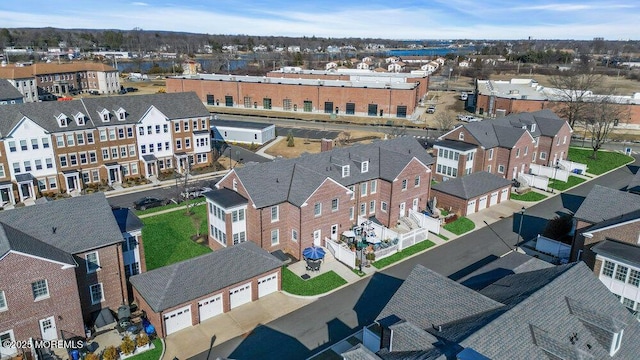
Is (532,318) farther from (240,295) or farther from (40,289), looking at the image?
(40,289)

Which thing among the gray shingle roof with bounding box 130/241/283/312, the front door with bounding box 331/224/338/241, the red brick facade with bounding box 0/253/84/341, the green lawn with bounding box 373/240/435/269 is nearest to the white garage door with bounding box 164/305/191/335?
the gray shingle roof with bounding box 130/241/283/312

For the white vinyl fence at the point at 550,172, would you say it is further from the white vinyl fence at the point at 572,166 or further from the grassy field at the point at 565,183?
the white vinyl fence at the point at 572,166

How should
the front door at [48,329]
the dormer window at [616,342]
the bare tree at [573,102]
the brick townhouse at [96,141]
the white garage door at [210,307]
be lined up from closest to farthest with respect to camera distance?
the dormer window at [616,342]
the front door at [48,329]
the white garage door at [210,307]
the brick townhouse at [96,141]
the bare tree at [573,102]

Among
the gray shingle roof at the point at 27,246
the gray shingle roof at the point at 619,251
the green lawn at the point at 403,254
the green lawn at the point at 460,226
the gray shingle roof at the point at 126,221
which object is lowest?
the green lawn at the point at 403,254

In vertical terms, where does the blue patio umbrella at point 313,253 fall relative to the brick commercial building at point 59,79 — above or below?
below

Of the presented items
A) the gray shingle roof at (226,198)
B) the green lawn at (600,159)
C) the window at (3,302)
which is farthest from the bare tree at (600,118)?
the window at (3,302)

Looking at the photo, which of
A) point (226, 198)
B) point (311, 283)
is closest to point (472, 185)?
point (311, 283)

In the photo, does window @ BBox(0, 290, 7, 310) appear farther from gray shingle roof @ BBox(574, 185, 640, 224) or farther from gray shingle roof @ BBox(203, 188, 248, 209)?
gray shingle roof @ BBox(574, 185, 640, 224)

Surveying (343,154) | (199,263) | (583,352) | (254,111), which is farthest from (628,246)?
(254,111)
